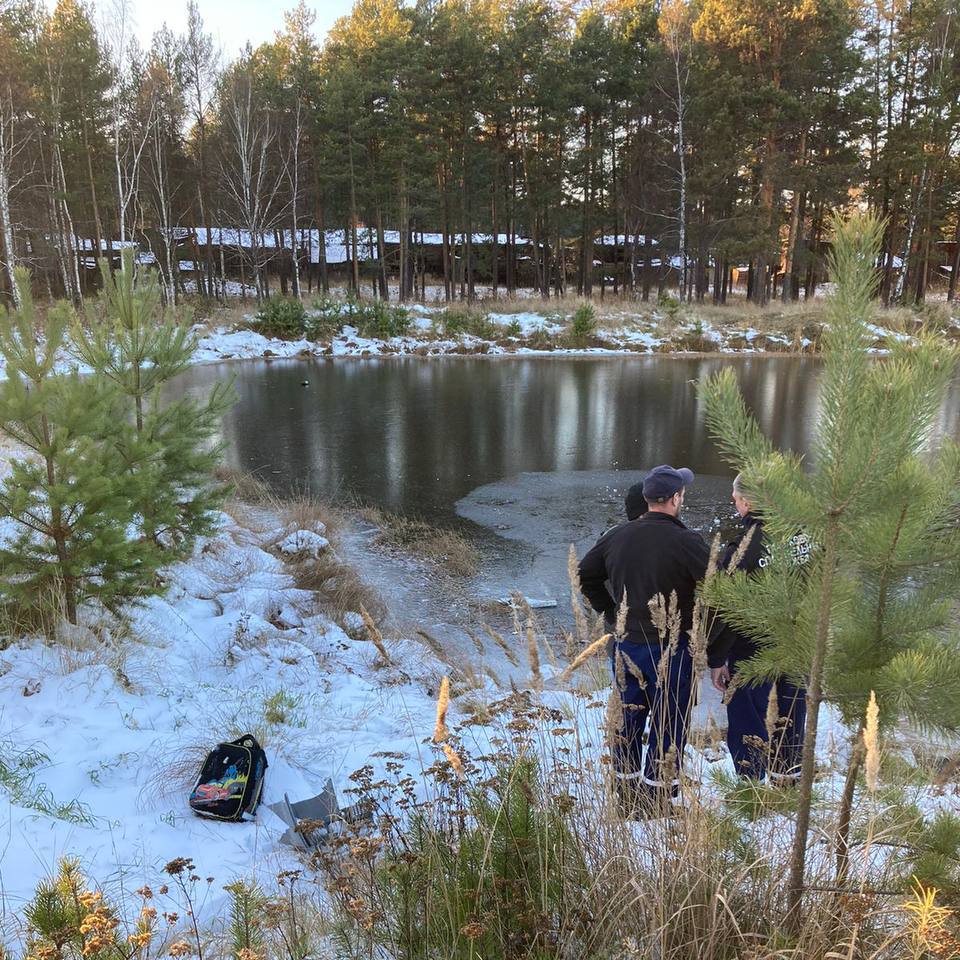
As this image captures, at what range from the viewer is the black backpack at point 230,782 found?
3.13m

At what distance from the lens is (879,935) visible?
1837 millimetres

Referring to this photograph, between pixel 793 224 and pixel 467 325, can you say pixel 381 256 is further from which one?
pixel 793 224

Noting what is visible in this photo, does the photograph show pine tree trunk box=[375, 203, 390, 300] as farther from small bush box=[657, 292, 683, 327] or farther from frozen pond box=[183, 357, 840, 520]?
frozen pond box=[183, 357, 840, 520]

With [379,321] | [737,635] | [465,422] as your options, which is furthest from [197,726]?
[379,321]

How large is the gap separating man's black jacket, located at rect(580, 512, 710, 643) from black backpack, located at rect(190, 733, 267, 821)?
6.13ft

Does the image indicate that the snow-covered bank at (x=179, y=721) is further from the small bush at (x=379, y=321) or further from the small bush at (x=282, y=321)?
the small bush at (x=379, y=321)

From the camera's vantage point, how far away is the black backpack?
3131 mm

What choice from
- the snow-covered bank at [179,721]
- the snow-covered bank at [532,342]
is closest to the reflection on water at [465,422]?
the snow-covered bank at [179,721]

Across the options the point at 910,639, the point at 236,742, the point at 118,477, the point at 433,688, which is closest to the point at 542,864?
the point at 910,639

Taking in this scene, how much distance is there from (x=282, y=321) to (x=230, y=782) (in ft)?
92.5

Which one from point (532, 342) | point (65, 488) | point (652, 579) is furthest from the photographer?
point (532, 342)

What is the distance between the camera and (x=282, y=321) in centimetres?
2941

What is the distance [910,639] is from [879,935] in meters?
0.75

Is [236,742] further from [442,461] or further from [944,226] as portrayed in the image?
[944,226]
